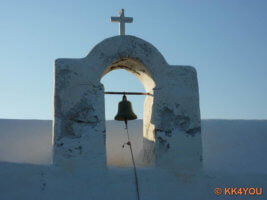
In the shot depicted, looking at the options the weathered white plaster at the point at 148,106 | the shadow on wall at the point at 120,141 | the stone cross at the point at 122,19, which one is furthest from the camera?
the shadow on wall at the point at 120,141

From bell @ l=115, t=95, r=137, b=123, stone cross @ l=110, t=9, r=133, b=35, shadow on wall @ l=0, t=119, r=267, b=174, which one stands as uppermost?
stone cross @ l=110, t=9, r=133, b=35

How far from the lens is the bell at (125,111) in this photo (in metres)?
4.68

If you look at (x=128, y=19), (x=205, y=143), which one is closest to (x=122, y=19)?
(x=128, y=19)

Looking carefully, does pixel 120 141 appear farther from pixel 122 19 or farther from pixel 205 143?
pixel 122 19

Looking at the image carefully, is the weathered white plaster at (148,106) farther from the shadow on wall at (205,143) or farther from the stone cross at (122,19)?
the shadow on wall at (205,143)

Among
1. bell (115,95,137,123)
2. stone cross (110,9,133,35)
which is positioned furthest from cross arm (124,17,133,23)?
bell (115,95,137,123)

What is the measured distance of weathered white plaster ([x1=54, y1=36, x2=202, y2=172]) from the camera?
4.15 meters

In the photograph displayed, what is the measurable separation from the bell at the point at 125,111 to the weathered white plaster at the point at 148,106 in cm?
24

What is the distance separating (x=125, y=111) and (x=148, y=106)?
34 cm

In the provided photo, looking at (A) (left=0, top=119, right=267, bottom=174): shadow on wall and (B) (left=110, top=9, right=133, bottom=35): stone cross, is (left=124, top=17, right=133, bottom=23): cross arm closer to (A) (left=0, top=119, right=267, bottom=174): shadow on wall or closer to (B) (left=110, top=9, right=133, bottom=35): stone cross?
(B) (left=110, top=9, right=133, bottom=35): stone cross

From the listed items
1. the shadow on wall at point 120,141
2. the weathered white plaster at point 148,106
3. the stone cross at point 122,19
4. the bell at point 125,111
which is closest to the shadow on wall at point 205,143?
the shadow on wall at point 120,141

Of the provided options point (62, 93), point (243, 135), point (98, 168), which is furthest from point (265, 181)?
point (243, 135)

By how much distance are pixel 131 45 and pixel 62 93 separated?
108 cm

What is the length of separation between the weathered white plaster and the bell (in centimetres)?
24
